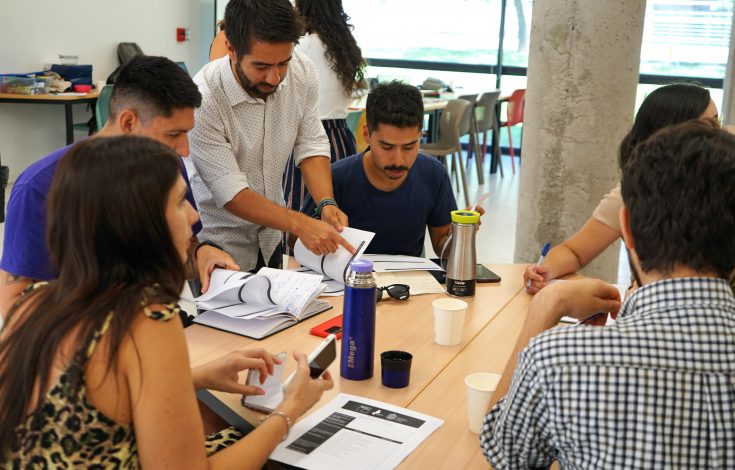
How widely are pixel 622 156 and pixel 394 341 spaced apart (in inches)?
32.2

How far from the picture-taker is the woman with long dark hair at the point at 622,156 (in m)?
2.23

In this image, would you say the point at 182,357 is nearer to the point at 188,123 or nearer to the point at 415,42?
the point at 188,123

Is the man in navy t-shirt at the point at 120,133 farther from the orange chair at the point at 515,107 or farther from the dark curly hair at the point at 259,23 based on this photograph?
the orange chair at the point at 515,107

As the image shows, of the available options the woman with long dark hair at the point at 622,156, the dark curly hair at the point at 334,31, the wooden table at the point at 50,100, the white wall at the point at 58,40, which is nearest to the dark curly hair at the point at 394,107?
the woman with long dark hair at the point at 622,156

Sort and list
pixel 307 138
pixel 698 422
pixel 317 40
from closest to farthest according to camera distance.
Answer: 1. pixel 698 422
2. pixel 307 138
3. pixel 317 40

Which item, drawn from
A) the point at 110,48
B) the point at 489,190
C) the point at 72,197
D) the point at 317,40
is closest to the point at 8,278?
the point at 72,197

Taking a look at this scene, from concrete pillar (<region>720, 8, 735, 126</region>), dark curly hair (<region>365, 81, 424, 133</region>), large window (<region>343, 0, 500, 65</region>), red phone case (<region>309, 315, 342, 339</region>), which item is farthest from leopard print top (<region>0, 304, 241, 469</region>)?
large window (<region>343, 0, 500, 65</region>)

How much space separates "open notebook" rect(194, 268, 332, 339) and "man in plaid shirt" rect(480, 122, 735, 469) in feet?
3.13

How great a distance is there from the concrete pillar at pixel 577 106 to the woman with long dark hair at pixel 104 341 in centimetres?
285

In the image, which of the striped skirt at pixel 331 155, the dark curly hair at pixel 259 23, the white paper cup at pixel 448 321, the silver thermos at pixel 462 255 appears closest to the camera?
the white paper cup at pixel 448 321

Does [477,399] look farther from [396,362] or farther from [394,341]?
[394,341]

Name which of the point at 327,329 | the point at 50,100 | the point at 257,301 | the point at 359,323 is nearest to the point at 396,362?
the point at 359,323

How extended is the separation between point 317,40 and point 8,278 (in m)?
2.29

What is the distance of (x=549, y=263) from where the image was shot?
2.43 m
